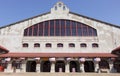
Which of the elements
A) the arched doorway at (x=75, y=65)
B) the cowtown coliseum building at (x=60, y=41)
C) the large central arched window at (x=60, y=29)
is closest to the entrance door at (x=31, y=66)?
the cowtown coliseum building at (x=60, y=41)

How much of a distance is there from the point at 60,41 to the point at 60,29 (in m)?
2.76

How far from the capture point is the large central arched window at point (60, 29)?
127 ft

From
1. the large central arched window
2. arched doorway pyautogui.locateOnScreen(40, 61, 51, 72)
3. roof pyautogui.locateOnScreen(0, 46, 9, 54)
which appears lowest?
arched doorway pyautogui.locateOnScreen(40, 61, 51, 72)

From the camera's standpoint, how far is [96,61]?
34094 mm

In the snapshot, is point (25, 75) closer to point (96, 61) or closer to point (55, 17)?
point (96, 61)

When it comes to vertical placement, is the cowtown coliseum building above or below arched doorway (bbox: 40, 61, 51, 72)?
above

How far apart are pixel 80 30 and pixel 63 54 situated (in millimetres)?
7062

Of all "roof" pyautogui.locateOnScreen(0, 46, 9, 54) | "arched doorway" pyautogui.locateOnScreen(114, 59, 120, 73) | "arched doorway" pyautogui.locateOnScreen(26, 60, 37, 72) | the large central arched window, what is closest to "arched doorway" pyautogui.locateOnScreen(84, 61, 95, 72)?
→ "arched doorway" pyautogui.locateOnScreen(114, 59, 120, 73)

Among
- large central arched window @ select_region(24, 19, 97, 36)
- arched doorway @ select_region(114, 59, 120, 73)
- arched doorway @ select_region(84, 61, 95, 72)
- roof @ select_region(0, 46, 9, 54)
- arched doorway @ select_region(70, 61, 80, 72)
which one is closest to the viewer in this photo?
arched doorway @ select_region(114, 59, 120, 73)

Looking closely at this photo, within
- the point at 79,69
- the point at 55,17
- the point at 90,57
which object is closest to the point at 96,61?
the point at 90,57

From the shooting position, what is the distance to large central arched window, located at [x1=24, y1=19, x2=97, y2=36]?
38.6 metres

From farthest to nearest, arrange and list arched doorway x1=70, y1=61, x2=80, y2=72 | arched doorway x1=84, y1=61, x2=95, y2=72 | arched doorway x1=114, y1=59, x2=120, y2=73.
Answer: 1. arched doorway x1=84, y1=61, x2=95, y2=72
2. arched doorway x1=70, y1=61, x2=80, y2=72
3. arched doorway x1=114, y1=59, x2=120, y2=73

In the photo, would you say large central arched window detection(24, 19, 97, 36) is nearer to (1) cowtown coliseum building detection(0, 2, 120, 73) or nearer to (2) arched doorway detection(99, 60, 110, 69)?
(1) cowtown coliseum building detection(0, 2, 120, 73)

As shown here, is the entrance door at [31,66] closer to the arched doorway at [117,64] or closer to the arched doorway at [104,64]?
the arched doorway at [104,64]
